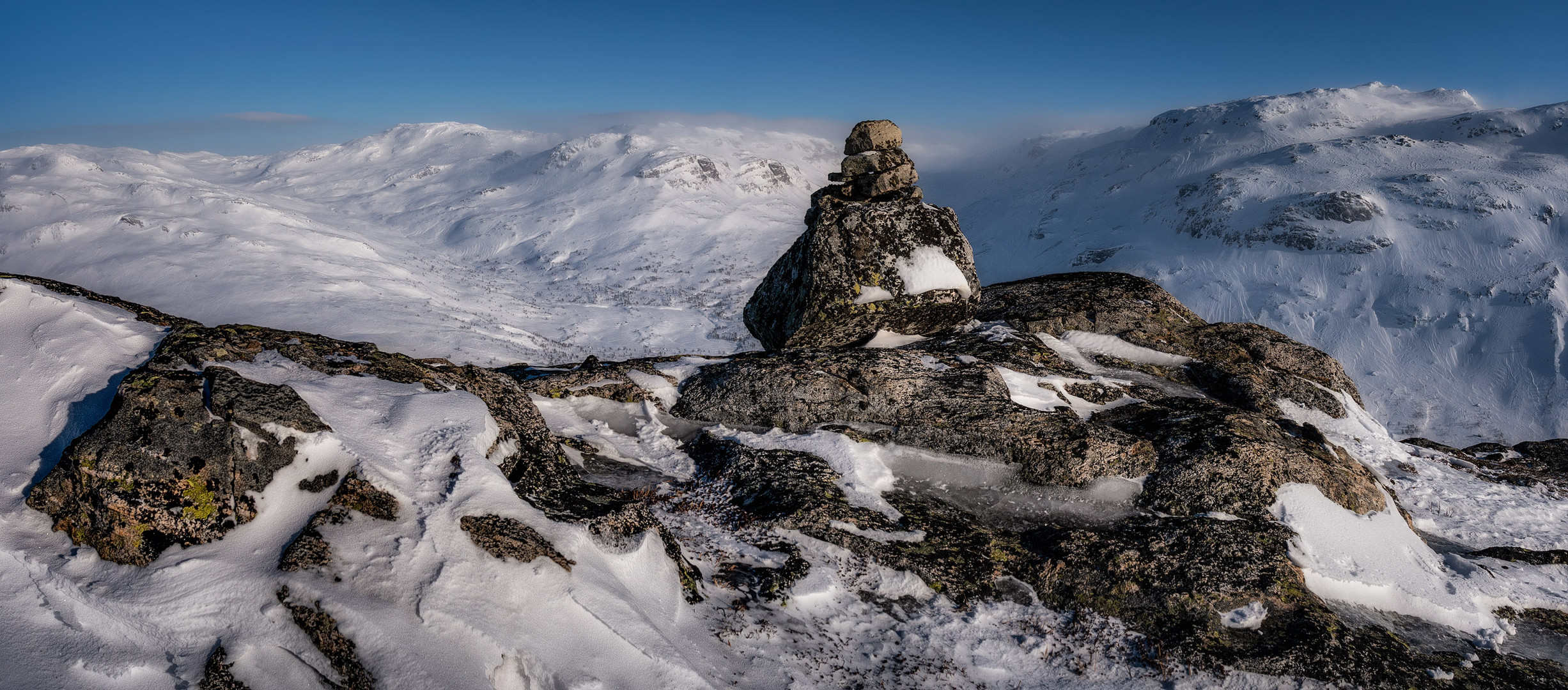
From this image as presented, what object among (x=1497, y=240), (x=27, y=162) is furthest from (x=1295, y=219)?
(x=27, y=162)

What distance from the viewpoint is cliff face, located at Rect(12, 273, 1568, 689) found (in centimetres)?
580

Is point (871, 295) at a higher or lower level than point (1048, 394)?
higher

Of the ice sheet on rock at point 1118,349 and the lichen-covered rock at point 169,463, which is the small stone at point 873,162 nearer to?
the ice sheet on rock at point 1118,349

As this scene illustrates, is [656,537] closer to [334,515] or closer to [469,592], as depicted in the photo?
[469,592]

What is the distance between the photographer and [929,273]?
54.3 ft

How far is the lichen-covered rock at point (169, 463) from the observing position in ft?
18.3

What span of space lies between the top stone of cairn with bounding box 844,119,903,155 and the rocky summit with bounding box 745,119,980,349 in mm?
1268

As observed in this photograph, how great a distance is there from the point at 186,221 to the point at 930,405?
499 feet

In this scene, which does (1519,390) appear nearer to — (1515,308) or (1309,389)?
(1515,308)

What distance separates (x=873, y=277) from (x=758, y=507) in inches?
324

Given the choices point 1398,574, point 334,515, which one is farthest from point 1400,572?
point 334,515

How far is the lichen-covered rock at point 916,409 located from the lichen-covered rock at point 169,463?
22.4 ft

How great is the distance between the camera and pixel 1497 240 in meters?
123

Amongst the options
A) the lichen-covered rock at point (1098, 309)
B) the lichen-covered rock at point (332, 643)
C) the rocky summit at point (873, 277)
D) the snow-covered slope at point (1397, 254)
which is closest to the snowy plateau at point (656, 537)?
the lichen-covered rock at point (332, 643)
